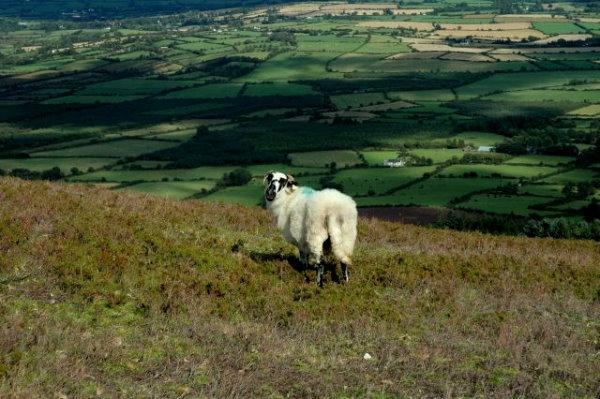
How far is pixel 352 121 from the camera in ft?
369

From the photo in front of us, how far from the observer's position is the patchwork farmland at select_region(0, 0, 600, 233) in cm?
6844

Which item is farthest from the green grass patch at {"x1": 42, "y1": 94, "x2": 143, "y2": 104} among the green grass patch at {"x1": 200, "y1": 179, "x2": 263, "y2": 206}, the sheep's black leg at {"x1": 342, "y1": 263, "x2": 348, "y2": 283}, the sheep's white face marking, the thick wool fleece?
the sheep's black leg at {"x1": 342, "y1": 263, "x2": 348, "y2": 283}

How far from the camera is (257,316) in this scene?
1577 centimetres

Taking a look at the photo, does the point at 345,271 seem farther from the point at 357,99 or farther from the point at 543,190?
the point at 357,99

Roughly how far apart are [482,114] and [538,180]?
47.9 meters

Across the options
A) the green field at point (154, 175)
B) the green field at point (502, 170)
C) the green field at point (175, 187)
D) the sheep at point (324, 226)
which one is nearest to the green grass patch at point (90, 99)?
the green field at point (154, 175)

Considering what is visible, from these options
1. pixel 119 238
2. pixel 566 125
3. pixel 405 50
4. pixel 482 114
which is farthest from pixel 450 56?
pixel 119 238

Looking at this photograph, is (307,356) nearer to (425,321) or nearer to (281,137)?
(425,321)

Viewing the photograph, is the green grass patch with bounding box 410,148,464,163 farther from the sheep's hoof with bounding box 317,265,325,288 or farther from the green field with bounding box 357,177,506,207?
the sheep's hoof with bounding box 317,265,325,288

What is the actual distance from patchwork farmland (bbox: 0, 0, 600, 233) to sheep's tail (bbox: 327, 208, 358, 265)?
35.7 m

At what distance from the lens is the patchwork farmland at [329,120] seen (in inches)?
2694

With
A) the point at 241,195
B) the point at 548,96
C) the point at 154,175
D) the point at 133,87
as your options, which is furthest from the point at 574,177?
the point at 133,87

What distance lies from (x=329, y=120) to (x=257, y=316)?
100939 millimetres

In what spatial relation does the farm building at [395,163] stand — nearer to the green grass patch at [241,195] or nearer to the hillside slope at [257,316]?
the green grass patch at [241,195]
